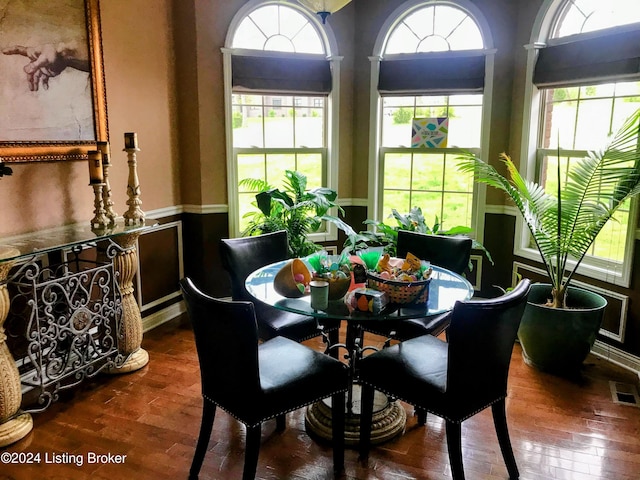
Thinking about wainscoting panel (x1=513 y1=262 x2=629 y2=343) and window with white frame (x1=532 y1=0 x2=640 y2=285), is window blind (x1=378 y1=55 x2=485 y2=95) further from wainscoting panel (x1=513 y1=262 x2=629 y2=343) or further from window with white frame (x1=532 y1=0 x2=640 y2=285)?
wainscoting panel (x1=513 y1=262 x2=629 y2=343)

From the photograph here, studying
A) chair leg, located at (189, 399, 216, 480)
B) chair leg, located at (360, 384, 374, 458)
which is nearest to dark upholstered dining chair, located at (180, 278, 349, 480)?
chair leg, located at (189, 399, 216, 480)

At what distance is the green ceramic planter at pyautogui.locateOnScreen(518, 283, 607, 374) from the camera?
2963 mm

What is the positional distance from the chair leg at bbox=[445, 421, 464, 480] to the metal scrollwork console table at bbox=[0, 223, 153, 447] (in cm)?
193

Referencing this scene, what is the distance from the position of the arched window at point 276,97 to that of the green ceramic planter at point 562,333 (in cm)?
199

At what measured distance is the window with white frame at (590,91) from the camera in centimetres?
311

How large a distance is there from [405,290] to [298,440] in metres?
0.92

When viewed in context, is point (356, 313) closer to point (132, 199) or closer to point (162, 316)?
point (132, 199)

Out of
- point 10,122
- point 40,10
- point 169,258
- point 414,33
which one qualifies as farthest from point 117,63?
point 414,33

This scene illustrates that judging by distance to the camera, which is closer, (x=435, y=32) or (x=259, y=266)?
(x=259, y=266)

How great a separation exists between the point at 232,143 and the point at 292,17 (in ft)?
3.69

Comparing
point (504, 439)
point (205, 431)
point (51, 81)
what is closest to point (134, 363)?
point (205, 431)

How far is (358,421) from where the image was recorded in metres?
2.46

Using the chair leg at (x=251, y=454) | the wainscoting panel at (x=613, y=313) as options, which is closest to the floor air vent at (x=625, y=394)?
the wainscoting panel at (x=613, y=313)

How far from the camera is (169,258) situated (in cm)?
397
